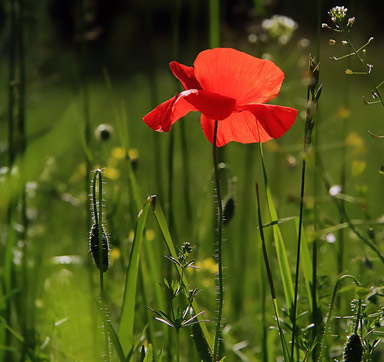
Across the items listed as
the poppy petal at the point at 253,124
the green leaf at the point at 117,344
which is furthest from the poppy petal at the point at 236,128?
Result: the green leaf at the point at 117,344

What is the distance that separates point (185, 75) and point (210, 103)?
8 cm

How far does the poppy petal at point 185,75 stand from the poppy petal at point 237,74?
2 cm

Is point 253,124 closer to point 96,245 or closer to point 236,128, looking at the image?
point 236,128

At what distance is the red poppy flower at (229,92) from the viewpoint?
740 millimetres

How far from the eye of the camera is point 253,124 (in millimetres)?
849

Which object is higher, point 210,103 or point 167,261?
point 210,103

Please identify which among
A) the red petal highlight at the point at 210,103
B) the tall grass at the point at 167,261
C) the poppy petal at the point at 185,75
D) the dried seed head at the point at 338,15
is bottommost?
the tall grass at the point at 167,261

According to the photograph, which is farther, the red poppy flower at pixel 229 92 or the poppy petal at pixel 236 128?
the poppy petal at pixel 236 128

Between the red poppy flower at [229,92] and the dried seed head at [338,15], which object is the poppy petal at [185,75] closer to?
the red poppy flower at [229,92]

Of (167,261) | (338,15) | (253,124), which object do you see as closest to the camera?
(338,15)

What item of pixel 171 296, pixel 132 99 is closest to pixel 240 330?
pixel 171 296

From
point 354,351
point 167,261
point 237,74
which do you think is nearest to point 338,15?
point 237,74

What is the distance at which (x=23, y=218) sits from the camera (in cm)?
119

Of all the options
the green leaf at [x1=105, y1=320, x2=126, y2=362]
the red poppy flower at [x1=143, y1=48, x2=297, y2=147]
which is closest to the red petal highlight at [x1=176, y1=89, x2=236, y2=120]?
the red poppy flower at [x1=143, y1=48, x2=297, y2=147]
